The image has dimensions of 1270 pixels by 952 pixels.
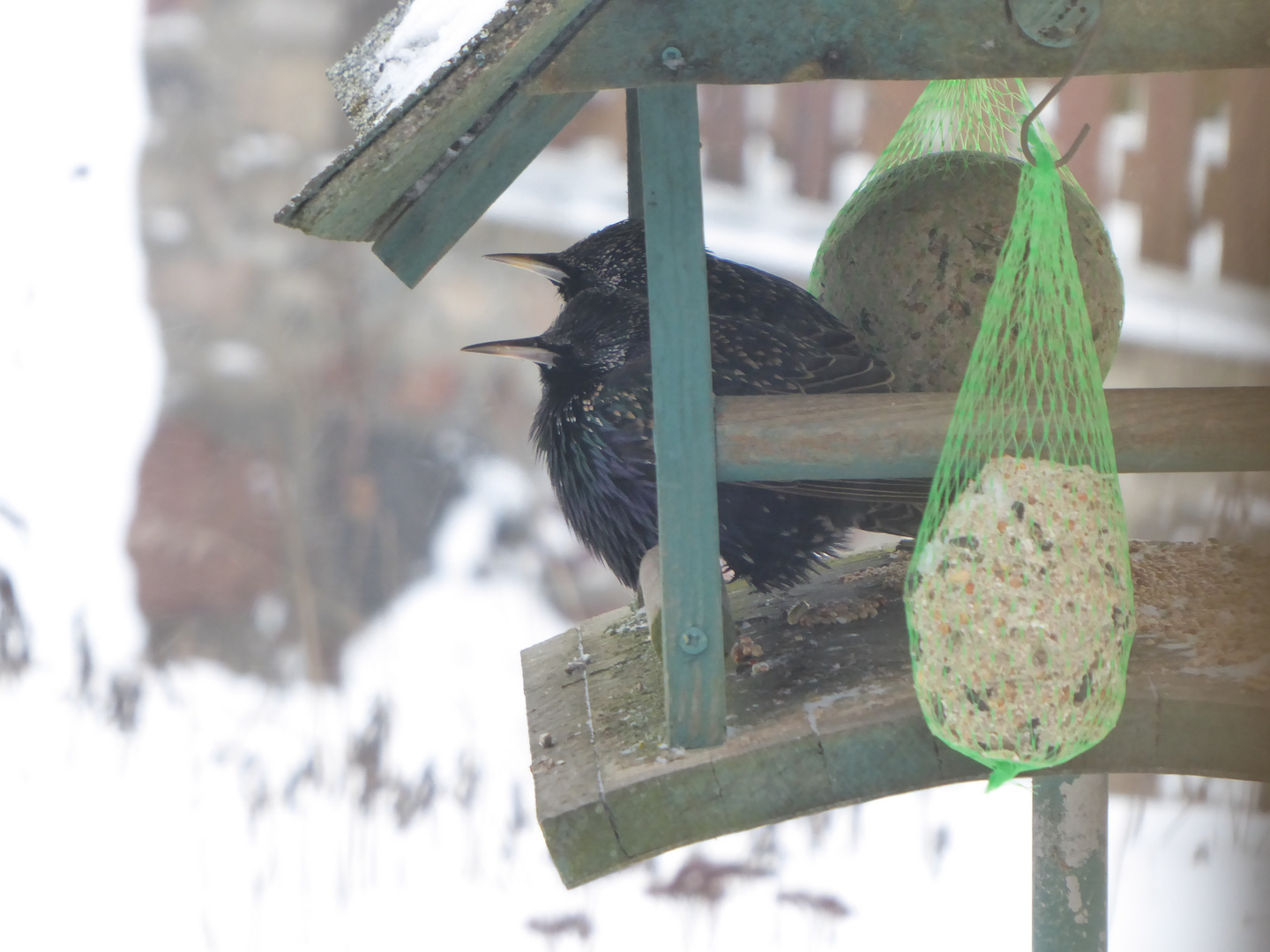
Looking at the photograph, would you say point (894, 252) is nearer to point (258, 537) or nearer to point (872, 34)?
point (872, 34)

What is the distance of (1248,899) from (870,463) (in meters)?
2.24

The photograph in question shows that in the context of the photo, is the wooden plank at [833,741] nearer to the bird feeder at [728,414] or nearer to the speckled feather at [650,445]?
the bird feeder at [728,414]

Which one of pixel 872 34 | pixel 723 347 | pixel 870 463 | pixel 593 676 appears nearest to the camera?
pixel 872 34

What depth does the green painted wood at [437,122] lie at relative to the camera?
104 cm

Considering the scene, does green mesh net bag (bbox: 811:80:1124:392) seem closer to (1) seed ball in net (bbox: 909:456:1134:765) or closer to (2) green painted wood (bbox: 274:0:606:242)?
(1) seed ball in net (bbox: 909:456:1134:765)

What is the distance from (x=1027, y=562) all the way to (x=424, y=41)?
70 cm

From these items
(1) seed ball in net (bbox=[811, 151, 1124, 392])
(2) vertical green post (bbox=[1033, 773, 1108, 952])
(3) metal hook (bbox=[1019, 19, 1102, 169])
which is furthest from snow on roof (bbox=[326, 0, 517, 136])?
(2) vertical green post (bbox=[1033, 773, 1108, 952])

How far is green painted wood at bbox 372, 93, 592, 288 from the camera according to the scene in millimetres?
1271

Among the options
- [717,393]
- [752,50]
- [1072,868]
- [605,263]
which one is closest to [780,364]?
[717,393]

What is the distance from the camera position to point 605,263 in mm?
1660

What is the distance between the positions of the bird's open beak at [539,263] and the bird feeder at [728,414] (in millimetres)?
218

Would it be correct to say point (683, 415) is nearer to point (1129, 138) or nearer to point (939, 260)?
point (939, 260)

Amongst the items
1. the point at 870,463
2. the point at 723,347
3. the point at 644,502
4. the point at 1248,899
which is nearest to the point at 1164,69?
the point at 870,463

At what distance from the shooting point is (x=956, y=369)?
152cm
